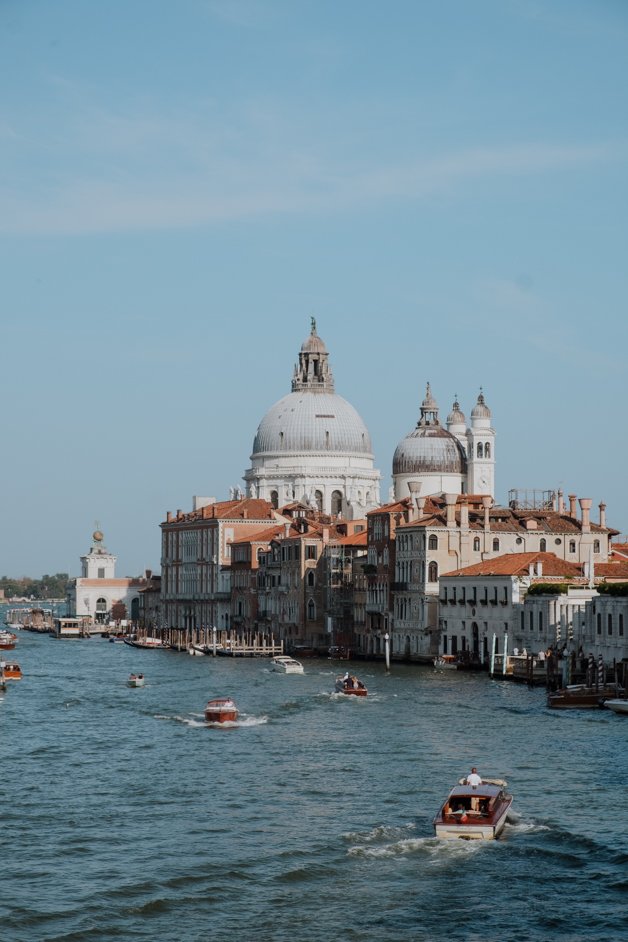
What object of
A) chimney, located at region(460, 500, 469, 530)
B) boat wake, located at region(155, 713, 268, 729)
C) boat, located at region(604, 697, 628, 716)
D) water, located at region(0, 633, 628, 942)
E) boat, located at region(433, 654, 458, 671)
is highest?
chimney, located at region(460, 500, 469, 530)

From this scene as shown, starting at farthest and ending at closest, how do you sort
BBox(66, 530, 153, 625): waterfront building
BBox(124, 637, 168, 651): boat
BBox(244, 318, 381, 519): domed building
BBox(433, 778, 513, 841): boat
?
BBox(66, 530, 153, 625): waterfront building → BBox(244, 318, 381, 519): domed building → BBox(124, 637, 168, 651): boat → BBox(433, 778, 513, 841): boat

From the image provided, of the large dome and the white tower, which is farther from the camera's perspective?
the large dome

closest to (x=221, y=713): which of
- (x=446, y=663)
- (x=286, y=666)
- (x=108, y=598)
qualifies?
(x=446, y=663)

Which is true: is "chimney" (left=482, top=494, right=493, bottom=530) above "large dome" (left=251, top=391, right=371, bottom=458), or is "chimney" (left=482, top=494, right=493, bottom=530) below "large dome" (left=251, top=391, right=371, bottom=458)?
below

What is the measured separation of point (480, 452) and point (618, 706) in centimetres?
8280

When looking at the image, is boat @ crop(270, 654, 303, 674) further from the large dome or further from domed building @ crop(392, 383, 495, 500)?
the large dome

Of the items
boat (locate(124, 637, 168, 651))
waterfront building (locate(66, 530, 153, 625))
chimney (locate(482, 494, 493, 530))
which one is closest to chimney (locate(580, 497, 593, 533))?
chimney (locate(482, 494, 493, 530))

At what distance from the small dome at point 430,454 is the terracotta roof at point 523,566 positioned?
162 ft

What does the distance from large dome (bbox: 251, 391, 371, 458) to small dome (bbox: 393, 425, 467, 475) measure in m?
8.13

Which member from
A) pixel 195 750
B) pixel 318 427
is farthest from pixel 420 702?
pixel 318 427

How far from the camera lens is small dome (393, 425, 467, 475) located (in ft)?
463

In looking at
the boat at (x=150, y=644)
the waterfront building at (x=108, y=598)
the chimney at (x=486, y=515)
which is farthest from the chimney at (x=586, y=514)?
the waterfront building at (x=108, y=598)

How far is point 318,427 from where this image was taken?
495 feet

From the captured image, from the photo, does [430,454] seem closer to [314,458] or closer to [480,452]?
[480,452]
